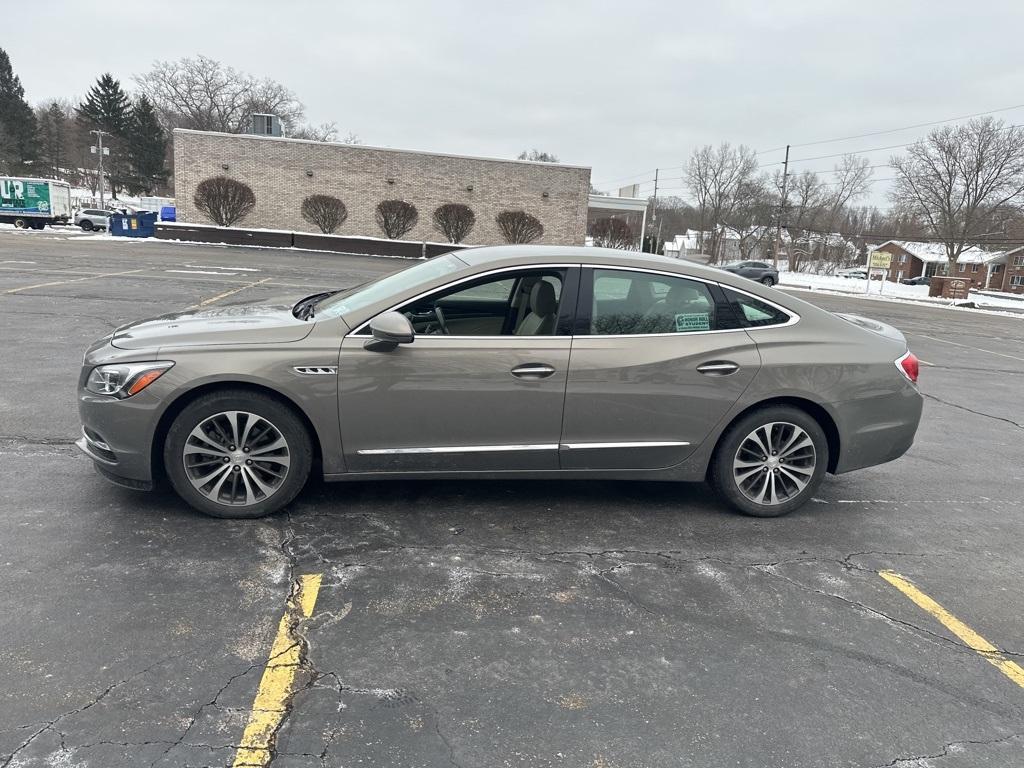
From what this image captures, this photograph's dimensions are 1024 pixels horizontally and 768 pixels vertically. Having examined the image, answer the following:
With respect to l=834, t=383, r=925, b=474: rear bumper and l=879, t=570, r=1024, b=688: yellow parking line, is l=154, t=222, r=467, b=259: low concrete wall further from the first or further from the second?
l=879, t=570, r=1024, b=688: yellow parking line

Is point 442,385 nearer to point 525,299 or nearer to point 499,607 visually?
point 525,299

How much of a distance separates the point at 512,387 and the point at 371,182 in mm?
32901

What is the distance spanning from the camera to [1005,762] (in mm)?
2398

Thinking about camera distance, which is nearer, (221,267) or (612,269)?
(612,269)

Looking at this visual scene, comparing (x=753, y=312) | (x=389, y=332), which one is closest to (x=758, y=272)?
(x=753, y=312)

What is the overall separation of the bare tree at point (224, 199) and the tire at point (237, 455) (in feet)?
107

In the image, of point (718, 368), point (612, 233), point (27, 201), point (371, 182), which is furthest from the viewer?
point (27, 201)

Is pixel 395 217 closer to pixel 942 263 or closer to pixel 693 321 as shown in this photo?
pixel 693 321

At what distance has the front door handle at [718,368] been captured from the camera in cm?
407

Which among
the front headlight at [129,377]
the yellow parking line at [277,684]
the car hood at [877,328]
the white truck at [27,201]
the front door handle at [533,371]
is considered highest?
the white truck at [27,201]

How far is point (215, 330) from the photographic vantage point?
3.84 metres

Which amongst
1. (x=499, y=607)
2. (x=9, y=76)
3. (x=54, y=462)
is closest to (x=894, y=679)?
(x=499, y=607)

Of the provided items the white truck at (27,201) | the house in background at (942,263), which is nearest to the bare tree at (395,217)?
the white truck at (27,201)

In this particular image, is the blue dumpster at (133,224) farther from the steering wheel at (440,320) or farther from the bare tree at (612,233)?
the steering wheel at (440,320)
